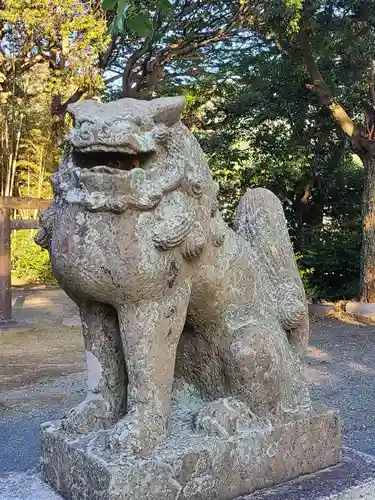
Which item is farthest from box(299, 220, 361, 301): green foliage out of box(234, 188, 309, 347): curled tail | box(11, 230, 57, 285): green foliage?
box(234, 188, 309, 347): curled tail

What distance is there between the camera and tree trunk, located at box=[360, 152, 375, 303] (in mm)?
7926

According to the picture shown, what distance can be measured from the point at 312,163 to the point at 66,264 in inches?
313

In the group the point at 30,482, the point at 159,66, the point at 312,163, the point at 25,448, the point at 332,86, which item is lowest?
the point at 25,448

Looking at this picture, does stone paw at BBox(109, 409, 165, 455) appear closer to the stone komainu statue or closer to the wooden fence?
the stone komainu statue

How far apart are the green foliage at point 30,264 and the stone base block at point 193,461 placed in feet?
35.4

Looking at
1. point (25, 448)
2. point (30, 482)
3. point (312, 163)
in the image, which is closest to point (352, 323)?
point (312, 163)

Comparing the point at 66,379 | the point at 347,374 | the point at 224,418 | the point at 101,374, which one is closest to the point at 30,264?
the point at 66,379

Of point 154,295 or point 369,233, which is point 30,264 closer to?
point 369,233

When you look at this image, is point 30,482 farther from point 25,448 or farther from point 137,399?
point 25,448

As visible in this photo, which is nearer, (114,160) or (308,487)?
(114,160)

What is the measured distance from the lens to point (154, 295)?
1759 millimetres

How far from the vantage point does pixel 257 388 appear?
1949 millimetres

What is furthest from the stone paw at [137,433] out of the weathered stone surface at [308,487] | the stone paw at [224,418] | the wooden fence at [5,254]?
the wooden fence at [5,254]

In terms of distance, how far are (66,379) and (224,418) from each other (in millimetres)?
3298
